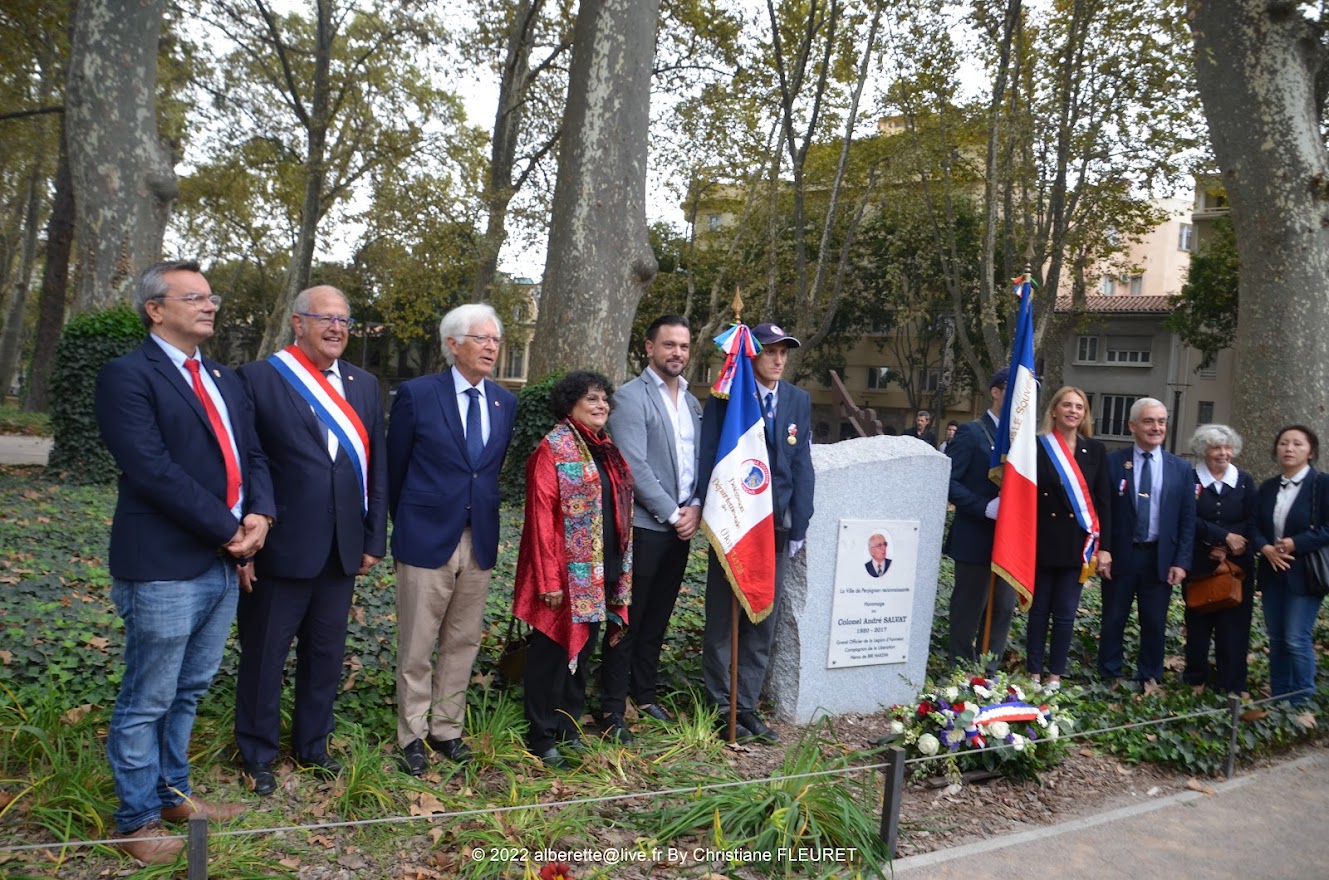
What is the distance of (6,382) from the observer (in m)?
37.3

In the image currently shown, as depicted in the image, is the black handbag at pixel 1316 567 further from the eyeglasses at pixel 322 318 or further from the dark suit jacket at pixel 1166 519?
the eyeglasses at pixel 322 318

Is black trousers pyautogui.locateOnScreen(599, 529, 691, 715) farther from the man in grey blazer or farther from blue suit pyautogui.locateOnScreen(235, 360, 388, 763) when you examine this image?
blue suit pyautogui.locateOnScreen(235, 360, 388, 763)

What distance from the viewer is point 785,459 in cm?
538

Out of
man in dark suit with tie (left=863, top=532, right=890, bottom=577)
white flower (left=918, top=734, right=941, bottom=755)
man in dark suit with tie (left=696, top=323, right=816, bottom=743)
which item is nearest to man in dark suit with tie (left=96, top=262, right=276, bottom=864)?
man in dark suit with tie (left=696, top=323, right=816, bottom=743)

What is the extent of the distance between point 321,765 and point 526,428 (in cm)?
735

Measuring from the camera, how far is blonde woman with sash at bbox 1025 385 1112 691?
618cm

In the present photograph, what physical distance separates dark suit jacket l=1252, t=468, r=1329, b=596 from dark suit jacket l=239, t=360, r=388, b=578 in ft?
18.6

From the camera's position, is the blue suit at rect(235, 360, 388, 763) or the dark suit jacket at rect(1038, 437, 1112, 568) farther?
the dark suit jacket at rect(1038, 437, 1112, 568)

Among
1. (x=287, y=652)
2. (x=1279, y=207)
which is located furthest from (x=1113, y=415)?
(x=287, y=652)

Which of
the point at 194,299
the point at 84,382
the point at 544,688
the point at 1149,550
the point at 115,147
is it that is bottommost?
the point at 544,688

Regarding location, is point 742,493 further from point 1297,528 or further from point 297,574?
point 1297,528

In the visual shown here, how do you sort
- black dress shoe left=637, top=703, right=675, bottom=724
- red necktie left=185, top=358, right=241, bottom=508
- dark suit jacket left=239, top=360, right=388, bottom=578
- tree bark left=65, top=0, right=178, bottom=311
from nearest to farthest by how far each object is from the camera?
red necktie left=185, top=358, right=241, bottom=508 → dark suit jacket left=239, top=360, right=388, bottom=578 → black dress shoe left=637, top=703, right=675, bottom=724 → tree bark left=65, top=0, right=178, bottom=311

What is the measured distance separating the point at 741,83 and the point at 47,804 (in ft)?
67.5

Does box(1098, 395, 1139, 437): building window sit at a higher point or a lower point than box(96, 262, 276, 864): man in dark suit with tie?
higher
